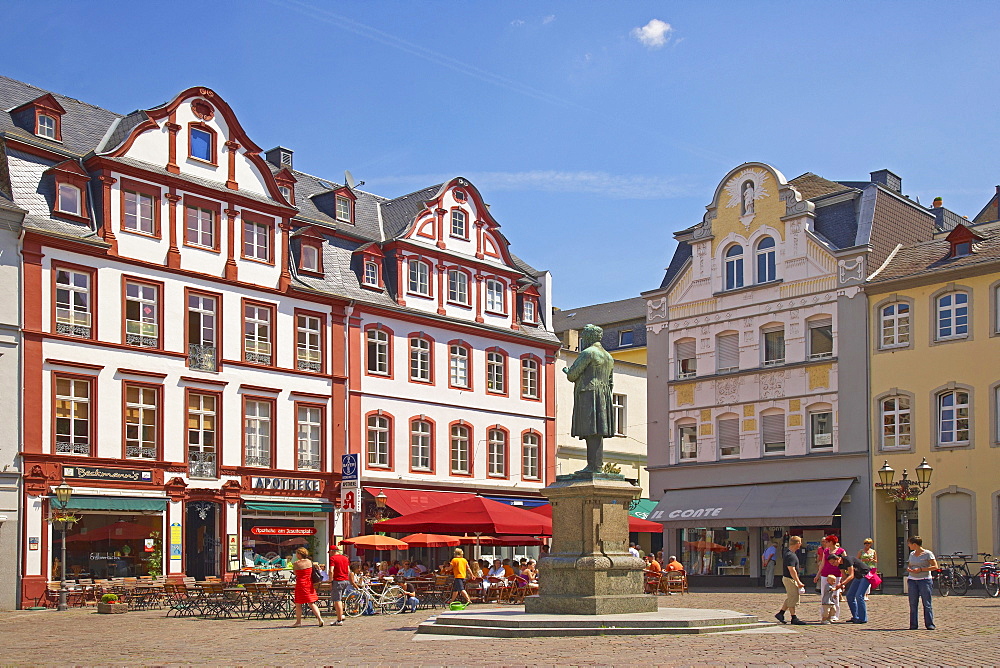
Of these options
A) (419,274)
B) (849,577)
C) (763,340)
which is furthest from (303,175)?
(849,577)

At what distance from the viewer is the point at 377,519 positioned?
135 feet

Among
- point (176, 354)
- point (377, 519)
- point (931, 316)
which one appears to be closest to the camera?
point (176, 354)

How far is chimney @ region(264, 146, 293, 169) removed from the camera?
45.4 m

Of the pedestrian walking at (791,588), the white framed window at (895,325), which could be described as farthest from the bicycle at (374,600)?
the white framed window at (895,325)

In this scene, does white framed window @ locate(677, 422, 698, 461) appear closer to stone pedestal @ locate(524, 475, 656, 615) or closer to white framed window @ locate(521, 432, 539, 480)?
white framed window @ locate(521, 432, 539, 480)

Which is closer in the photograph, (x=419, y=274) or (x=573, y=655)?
(x=573, y=655)

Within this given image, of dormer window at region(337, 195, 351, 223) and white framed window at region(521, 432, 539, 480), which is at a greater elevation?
dormer window at region(337, 195, 351, 223)

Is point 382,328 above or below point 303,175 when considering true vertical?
below

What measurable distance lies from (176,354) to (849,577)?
21265 millimetres

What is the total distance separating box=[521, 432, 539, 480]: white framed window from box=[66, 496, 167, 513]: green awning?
16348 millimetres

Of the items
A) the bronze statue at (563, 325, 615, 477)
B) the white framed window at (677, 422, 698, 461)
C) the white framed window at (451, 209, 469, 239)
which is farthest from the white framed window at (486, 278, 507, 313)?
the bronze statue at (563, 325, 615, 477)

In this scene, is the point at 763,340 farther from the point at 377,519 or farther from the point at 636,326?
the point at 636,326

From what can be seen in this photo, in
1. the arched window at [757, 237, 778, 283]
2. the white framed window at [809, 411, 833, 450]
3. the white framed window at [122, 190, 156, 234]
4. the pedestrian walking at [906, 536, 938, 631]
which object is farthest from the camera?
the arched window at [757, 237, 778, 283]

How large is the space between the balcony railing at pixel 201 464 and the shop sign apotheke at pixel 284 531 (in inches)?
94.1
